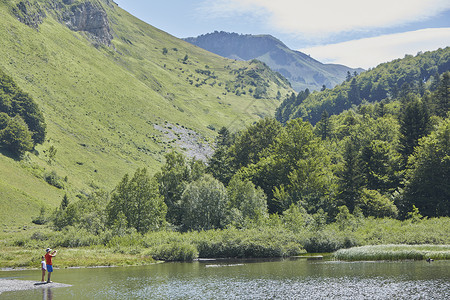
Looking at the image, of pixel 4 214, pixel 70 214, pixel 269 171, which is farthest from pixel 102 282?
pixel 4 214

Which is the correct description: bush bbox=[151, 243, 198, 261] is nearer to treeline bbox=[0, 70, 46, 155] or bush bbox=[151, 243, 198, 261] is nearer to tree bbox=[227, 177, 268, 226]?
tree bbox=[227, 177, 268, 226]

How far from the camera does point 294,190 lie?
4016 inches

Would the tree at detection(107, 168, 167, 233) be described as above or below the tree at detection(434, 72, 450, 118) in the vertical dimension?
below

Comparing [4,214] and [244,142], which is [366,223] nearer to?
[244,142]

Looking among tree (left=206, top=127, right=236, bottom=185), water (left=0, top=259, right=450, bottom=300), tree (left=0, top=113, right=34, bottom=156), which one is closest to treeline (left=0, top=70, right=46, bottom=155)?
tree (left=0, top=113, right=34, bottom=156)

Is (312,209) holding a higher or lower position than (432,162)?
lower

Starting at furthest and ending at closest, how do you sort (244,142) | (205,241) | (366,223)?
(244,142) → (366,223) → (205,241)

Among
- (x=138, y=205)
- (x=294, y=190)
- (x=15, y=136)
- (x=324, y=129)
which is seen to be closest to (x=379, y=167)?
(x=294, y=190)

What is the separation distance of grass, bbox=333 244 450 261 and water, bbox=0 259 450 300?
3.55 m

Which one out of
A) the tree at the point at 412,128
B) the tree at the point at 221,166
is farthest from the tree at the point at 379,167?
the tree at the point at 221,166

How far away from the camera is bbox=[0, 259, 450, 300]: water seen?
37.7m

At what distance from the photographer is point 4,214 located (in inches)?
4537

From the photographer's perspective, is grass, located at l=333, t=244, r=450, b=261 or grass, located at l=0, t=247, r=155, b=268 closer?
grass, located at l=333, t=244, r=450, b=261

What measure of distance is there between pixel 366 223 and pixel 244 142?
183ft
